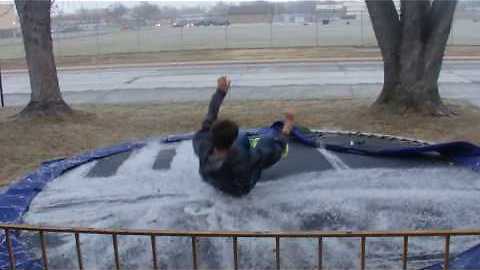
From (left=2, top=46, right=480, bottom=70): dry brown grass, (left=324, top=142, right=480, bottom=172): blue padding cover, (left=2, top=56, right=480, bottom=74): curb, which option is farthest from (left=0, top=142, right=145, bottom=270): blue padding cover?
(left=2, top=46, right=480, bottom=70): dry brown grass

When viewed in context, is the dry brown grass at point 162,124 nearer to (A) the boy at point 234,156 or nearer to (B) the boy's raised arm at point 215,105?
(B) the boy's raised arm at point 215,105

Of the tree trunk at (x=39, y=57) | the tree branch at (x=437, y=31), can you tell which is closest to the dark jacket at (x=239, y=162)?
the tree branch at (x=437, y=31)

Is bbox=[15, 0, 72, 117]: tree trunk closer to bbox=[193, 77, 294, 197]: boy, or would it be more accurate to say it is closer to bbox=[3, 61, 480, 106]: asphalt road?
bbox=[3, 61, 480, 106]: asphalt road

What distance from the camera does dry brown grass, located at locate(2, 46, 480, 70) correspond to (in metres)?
24.6

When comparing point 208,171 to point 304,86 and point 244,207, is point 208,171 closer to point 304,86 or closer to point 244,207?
point 244,207

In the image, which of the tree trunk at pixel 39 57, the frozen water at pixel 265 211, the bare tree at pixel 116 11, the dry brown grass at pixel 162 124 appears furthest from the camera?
the bare tree at pixel 116 11

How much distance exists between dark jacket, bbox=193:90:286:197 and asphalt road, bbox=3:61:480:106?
887cm

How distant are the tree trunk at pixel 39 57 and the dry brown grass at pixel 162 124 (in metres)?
0.36

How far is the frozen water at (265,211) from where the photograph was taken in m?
3.67

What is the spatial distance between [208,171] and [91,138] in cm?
548

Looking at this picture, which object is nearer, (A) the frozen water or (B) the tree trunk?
(A) the frozen water

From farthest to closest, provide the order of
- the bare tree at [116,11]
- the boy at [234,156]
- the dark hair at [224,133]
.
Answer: the bare tree at [116,11] < the boy at [234,156] < the dark hair at [224,133]

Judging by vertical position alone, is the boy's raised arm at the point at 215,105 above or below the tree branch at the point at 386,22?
below

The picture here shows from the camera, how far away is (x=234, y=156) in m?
4.14
